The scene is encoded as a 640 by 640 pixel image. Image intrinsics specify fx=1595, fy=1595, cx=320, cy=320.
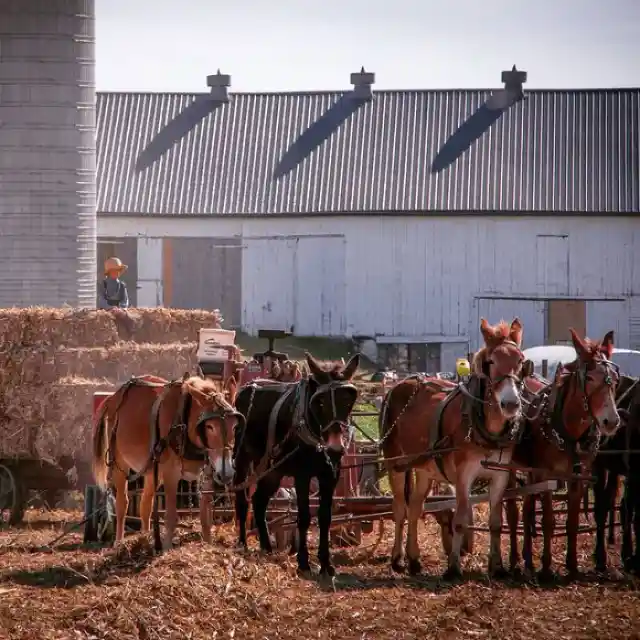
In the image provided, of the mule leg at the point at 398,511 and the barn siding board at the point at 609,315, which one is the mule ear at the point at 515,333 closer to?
the mule leg at the point at 398,511

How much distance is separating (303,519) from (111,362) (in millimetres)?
5562

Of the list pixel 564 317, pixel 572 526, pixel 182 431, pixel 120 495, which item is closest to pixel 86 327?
pixel 120 495

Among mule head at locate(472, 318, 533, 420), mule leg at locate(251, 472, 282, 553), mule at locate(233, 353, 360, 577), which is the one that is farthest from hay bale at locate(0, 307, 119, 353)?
mule head at locate(472, 318, 533, 420)

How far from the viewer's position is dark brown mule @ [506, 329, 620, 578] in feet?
43.8

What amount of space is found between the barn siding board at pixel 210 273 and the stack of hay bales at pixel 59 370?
74.0 feet

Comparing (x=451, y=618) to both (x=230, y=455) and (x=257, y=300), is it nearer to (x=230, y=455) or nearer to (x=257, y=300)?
(x=230, y=455)

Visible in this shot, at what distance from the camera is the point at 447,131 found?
43156 mm

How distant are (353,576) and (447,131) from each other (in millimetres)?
30822

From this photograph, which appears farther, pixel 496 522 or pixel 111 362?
pixel 111 362

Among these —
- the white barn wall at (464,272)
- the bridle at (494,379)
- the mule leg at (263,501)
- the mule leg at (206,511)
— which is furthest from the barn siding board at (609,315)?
the bridle at (494,379)

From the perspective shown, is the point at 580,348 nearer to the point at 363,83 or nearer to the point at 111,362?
the point at 111,362

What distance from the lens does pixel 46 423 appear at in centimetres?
1762

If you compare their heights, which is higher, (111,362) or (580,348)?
(580,348)

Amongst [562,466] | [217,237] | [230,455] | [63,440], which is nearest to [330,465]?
[230,455]
